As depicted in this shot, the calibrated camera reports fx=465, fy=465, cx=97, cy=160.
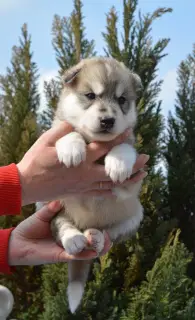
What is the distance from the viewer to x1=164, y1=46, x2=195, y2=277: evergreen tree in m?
5.91

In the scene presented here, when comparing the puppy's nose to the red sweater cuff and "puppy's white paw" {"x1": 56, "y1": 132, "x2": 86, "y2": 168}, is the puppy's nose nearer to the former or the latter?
"puppy's white paw" {"x1": 56, "y1": 132, "x2": 86, "y2": 168}

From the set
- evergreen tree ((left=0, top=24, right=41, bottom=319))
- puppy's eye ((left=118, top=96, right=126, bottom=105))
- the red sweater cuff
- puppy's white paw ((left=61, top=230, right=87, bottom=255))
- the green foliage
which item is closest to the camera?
puppy's white paw ((left=61, top=230, right=87, bottom=255))

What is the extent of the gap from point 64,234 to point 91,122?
26.5 inches

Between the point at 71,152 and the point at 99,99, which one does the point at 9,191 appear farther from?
the point at 99,99

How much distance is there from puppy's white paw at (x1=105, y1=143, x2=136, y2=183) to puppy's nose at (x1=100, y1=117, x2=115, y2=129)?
0.14 m

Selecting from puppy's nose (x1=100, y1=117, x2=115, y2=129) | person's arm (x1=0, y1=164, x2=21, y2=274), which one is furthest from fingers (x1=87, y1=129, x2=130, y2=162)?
person's arm (x1=0, y1=164, x2=21, y2=274)

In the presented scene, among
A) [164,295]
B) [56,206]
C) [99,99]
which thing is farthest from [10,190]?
[164,295]

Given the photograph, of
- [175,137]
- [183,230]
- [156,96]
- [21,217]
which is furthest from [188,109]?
[21,217]

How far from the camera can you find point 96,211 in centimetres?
281

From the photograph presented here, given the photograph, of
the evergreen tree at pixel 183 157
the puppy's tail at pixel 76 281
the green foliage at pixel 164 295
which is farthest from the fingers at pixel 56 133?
the evergreen tree at pixel 183 157

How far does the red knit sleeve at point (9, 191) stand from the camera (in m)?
2.47

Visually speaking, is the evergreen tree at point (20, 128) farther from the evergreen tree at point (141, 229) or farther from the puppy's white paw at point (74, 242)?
the puppy's white paw at point (74, 242)

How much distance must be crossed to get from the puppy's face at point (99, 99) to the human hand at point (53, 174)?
130mm

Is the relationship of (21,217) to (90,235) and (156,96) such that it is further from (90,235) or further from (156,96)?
(90,235)
